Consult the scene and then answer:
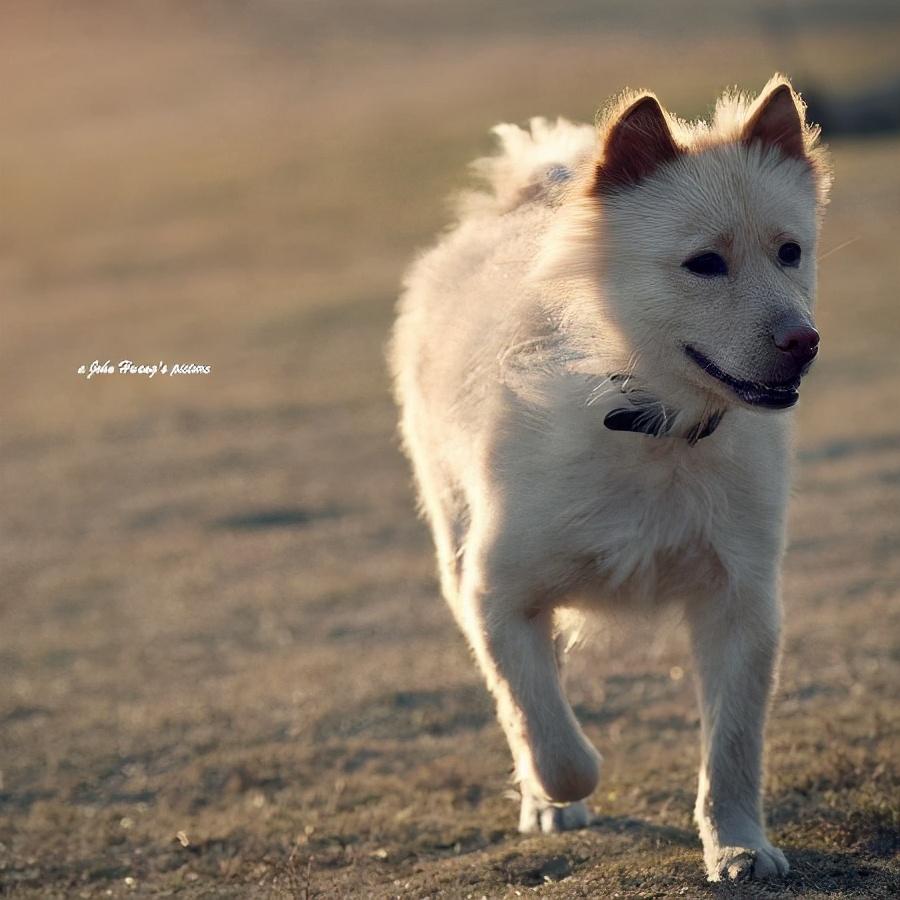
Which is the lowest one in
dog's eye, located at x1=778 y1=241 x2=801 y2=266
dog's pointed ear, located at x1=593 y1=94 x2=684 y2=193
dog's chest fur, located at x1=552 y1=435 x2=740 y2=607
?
dog's chest fur, located at x1=552 y1=435 x2=740 y2=607

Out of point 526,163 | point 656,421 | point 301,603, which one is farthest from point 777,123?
point 301,603

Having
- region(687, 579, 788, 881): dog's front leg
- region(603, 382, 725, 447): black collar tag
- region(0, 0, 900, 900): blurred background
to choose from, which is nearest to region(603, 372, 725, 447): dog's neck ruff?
region(603, 382, 725, 447): black collar tag

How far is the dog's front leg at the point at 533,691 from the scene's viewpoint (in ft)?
15.5

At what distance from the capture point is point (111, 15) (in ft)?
206

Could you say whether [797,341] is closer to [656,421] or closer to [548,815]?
[656,421]

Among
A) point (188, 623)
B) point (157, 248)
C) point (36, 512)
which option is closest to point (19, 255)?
point (157, 248)

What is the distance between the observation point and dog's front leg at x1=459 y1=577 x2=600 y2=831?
4738mm

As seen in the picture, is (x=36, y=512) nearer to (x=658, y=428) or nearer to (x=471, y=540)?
(x=471, y=540)

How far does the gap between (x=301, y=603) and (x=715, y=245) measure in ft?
18.4

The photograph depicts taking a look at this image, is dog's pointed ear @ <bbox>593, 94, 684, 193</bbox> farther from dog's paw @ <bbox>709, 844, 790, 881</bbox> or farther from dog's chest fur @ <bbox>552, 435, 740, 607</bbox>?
dog's paw @ <bbox>709, 844, 790, 881</bbox>

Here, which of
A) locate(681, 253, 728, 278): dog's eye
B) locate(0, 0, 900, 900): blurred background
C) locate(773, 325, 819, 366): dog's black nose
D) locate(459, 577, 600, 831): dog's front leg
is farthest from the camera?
locate(0, 0, 900, 900): blurred background

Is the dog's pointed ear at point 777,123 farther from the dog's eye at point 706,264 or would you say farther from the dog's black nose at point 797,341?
the dog's black nose at point 797,341

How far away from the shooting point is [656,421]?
173 inches

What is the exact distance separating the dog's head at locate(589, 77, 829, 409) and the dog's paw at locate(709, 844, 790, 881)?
4.59ft
